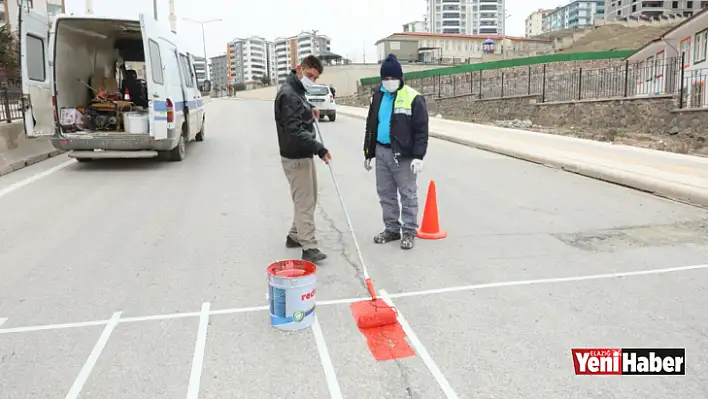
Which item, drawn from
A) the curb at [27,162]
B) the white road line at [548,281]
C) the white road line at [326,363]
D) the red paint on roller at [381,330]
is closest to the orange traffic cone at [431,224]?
the white road line at [548,281]

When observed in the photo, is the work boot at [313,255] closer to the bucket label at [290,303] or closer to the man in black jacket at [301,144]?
the man in black jacket at [301,144]

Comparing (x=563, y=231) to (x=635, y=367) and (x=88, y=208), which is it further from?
(x=88, y=208)

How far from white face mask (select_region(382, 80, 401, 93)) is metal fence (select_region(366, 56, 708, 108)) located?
1398 centimetres

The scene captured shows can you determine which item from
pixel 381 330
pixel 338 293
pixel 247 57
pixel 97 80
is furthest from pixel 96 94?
pixel 247 57

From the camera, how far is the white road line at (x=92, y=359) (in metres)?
3.19

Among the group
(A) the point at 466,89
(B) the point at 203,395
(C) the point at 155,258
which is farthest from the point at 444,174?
(A) the point at 466,89

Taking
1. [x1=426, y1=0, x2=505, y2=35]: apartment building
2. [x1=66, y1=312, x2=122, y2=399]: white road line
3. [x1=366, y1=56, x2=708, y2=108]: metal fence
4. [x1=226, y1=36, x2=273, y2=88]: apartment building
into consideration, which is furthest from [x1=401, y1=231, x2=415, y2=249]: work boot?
[x1=226, y1=36, x2=273, y2=88]: apartment building

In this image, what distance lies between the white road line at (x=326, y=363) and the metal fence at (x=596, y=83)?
1637cm

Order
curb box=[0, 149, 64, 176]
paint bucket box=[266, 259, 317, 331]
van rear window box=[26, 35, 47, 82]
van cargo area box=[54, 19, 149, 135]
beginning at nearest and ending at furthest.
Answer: paint bucket box=[266, 259, 317, 331] → van rear window box=[26, 35, 47, 82] → curb box=[0, 149, 64, 176] → van cargo area box=[54, 19, 149, 135]

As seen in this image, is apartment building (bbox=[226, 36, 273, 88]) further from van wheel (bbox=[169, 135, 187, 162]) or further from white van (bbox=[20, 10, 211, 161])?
van wheel (bbox=[169, 135, 187, 162])

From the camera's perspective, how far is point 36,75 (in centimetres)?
1080

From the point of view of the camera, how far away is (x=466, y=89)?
3497cm

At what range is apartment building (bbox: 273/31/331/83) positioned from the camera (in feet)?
575

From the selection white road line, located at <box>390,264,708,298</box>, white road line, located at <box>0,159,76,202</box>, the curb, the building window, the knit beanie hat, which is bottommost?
white road line, located at <box>390,264,708,298</box>
